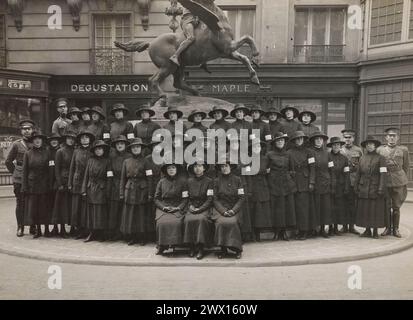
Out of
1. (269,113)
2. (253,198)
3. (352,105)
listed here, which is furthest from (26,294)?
(352,105)

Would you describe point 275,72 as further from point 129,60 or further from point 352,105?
point 129,60

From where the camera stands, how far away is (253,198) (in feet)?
29.1

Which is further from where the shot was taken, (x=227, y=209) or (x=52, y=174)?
(x=52, y=174)

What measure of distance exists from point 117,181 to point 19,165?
94.5 inches

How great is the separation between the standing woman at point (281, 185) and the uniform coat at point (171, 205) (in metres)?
1.94

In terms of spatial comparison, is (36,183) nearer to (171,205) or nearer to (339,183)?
(171,205)

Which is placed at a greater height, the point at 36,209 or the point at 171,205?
the point at 171,205

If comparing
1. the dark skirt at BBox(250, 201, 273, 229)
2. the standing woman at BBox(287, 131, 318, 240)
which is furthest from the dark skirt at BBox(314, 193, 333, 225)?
the dark skirt at BBox(250, 201, 273, 229)

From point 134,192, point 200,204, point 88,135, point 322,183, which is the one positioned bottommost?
point 200,204

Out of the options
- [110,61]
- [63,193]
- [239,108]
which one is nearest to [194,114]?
[239,108]

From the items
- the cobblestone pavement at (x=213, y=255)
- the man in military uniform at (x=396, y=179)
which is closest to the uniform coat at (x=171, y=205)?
the cobblestone pavement at (x=213, y=255)

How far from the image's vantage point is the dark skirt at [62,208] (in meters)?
9.34

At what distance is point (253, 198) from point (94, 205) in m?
3.02

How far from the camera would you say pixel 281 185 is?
9.04 m
